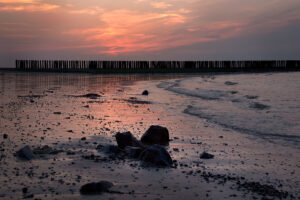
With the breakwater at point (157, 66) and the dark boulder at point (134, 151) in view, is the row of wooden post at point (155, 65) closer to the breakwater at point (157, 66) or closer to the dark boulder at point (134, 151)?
the breakwater at point (157, 66)

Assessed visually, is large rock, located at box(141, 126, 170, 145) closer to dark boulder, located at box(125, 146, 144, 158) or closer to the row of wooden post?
dark boulder, located at box(125, 146, 144, 158)

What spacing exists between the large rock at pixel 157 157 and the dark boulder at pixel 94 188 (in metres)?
0.93

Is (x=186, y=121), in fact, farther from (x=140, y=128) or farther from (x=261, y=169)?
(x=261, y=169)

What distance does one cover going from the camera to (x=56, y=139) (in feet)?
17.1

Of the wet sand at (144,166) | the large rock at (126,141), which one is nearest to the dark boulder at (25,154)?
the wet sand at (144,166)

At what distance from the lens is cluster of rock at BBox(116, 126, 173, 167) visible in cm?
401

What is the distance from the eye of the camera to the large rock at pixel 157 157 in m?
3.96

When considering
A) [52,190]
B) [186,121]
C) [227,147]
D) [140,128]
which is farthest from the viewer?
[186,121]

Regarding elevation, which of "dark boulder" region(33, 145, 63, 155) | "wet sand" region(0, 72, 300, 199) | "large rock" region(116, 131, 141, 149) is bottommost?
"wet sand" region(0, 72, 300, 199)

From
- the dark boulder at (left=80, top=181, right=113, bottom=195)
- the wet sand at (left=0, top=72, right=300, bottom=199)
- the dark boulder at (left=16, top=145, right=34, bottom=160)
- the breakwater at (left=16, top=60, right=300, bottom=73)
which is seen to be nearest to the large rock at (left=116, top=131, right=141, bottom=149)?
the wet sand at (left=0, top=72, right=300, bottom=199)

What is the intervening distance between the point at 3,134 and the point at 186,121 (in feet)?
12.8

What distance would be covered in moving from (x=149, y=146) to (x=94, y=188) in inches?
60.5

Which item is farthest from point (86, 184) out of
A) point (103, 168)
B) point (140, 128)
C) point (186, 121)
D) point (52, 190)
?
point (186, 121)

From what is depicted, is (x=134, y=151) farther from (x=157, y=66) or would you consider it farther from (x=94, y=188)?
(x=157, y=66)
